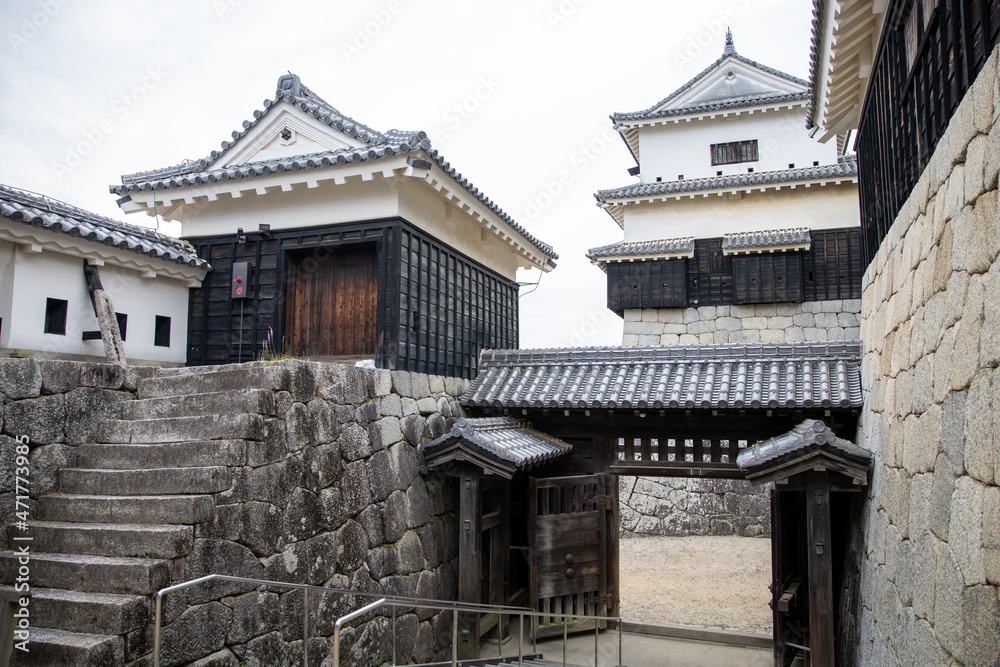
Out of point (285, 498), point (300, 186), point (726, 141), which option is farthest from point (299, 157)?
point (726, 141)

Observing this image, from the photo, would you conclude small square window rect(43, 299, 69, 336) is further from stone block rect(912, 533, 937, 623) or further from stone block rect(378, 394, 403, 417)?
stone block rect(912, 533, 937, 623)

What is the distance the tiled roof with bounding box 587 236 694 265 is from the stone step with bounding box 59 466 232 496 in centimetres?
1289

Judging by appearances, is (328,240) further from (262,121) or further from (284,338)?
(262,121)

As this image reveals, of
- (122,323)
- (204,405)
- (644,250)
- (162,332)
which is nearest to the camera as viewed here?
(204,405)

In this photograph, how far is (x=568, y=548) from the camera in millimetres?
9086

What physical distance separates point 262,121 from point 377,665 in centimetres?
744

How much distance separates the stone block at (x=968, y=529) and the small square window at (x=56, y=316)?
843 cm

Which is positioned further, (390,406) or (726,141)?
(726,141)

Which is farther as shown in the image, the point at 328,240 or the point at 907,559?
the point at 328,240

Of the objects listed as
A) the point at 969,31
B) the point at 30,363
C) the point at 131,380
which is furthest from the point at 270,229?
the point at 969,31

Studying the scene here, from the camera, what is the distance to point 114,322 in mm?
7406

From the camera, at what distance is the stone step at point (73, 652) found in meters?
4.07

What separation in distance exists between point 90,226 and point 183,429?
322 centimetres

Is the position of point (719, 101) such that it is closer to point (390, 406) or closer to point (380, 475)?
point (390, 406)
